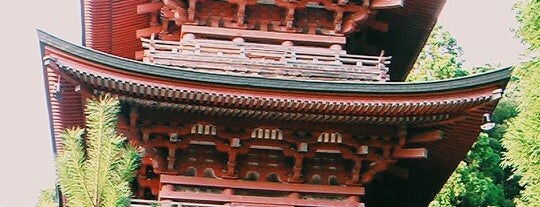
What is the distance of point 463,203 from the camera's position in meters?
24.5

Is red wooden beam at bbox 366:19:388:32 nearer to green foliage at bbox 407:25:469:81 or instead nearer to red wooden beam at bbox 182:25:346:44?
red wooden beam at bbox 182:25:346:44

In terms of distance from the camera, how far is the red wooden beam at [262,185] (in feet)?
37.1

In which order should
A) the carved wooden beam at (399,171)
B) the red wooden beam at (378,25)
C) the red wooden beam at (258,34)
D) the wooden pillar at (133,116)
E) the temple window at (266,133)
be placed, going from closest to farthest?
the wooden pillar at (133,116) < the temple window at (266,133) < the carved wooden beam at (399,171) < the red wooden beam at (258,34) < the red wooden beam at (378,25)

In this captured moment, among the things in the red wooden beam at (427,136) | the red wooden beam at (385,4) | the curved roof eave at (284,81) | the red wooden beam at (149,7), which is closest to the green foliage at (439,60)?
the red wooden beam at (385,4)

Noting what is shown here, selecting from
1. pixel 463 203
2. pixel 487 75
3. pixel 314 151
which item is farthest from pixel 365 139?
pixel 463 203

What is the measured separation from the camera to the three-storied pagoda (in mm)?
10586

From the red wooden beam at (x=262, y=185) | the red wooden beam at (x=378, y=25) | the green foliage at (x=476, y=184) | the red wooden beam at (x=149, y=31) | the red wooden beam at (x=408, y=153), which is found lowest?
the green foliage at (x=476, y=184)

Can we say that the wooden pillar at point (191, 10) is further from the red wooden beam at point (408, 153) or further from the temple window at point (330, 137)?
the red wooden beam at point (408, 153)

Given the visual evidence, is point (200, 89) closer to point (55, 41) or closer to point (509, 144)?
point (55, 41)

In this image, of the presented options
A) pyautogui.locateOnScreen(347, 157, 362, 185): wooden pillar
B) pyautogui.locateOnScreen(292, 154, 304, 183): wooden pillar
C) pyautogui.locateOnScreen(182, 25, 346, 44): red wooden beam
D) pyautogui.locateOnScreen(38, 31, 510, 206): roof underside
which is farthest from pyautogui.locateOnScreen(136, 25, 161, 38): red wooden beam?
pyautogui.locateOnScreen(347, 157, 362, 185): wooden pillar

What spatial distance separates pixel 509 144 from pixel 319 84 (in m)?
4.44

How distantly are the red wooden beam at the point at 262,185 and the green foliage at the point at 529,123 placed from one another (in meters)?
3.29

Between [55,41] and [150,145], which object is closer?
[55,41]

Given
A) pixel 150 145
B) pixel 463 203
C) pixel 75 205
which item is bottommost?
pixel 463 203
